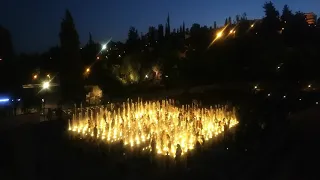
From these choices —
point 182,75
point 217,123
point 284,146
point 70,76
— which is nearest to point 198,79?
point 182,75

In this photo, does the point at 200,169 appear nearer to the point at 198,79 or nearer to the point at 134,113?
the point at 134,113

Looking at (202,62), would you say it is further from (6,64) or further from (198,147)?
(198,147)

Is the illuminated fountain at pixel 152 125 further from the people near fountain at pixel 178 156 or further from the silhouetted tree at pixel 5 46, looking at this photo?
the silhouetted tree at pixel 5 46

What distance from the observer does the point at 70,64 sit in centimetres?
2364

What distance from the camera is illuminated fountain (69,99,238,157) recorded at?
1343cm

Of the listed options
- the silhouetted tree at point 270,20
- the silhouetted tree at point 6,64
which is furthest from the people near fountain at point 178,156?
the silhouetted tree at point 270,20

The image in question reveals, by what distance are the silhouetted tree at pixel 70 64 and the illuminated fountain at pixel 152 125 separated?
318 cm

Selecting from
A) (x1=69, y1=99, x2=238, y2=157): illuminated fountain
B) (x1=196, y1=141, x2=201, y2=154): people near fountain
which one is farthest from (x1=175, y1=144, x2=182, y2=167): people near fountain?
(x1=196, y1=141, x2=201, y2=154): people near fountain

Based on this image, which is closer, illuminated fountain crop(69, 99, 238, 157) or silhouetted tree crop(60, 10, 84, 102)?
illuminated fountain crop(69, 99, 238, 157)

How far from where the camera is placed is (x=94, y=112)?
19.5m

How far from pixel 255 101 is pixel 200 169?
926 cm

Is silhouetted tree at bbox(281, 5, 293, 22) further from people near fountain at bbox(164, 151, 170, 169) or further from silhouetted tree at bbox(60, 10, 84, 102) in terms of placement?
people near fountain at bbox(164, 151, 170, 169)

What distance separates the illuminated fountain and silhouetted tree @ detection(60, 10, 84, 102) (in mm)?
3181

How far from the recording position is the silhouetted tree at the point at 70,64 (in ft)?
77.3
